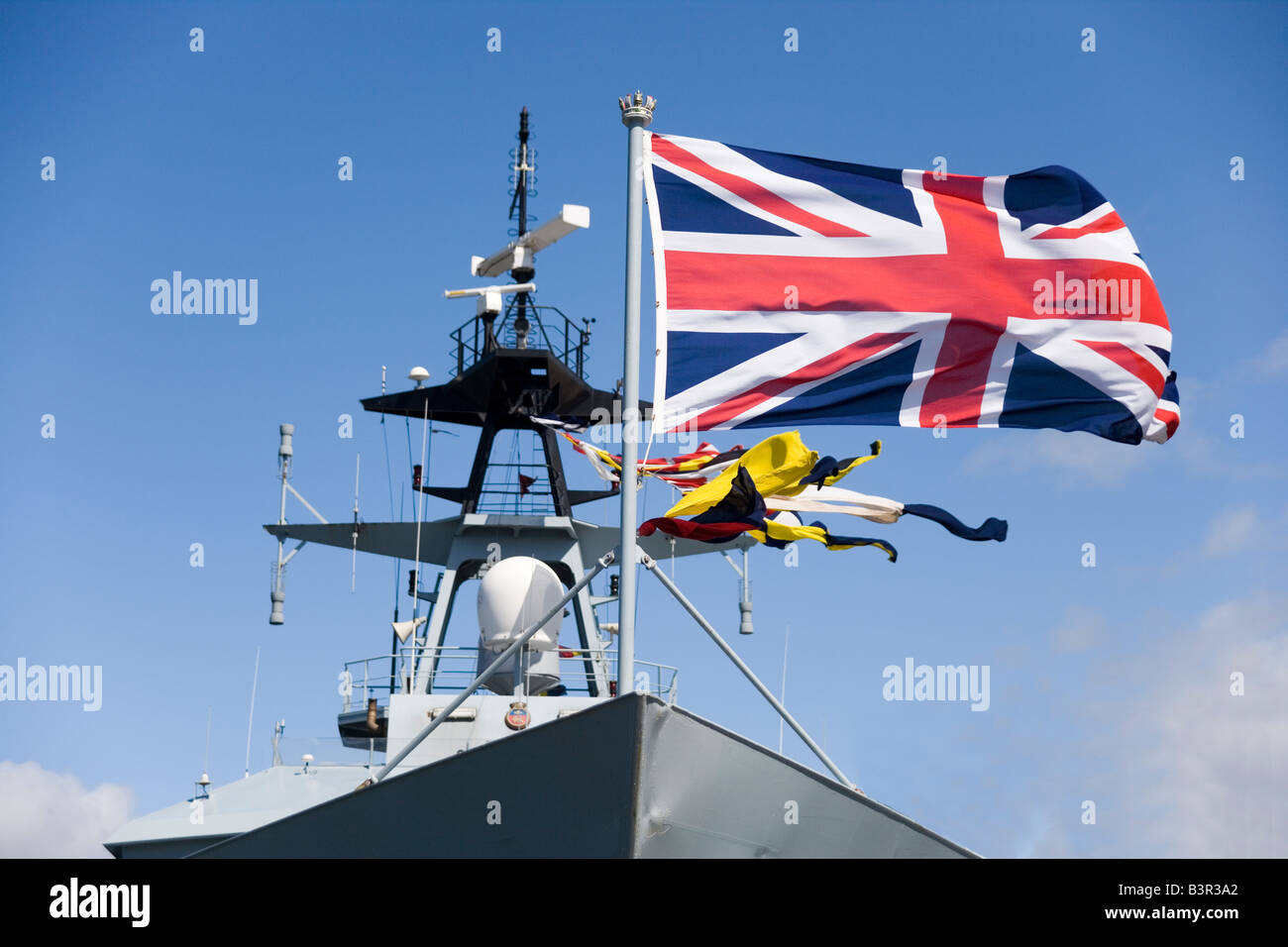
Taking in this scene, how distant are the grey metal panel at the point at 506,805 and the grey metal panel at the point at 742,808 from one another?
0.22m

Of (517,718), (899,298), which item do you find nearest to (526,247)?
(517,718)

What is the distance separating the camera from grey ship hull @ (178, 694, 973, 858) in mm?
9844

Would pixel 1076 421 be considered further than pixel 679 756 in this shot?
Yes

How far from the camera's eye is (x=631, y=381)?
10.2 metres

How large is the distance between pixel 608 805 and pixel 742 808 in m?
1.03

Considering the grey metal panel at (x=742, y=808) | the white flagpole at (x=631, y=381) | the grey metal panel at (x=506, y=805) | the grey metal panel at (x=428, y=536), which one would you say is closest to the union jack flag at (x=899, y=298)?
the white flagpole at (x=631, y=381)

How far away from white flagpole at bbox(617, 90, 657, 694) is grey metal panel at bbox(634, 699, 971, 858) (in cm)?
52

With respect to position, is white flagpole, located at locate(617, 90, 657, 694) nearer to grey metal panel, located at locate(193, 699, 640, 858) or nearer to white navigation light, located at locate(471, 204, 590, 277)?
grey metal panel, located at locate(193, 699, 640, 858)

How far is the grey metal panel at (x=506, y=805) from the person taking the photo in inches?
388

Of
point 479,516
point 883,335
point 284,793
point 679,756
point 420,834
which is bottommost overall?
point 284,793

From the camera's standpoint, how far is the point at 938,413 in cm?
1146

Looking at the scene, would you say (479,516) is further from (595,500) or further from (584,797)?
(584,797)
